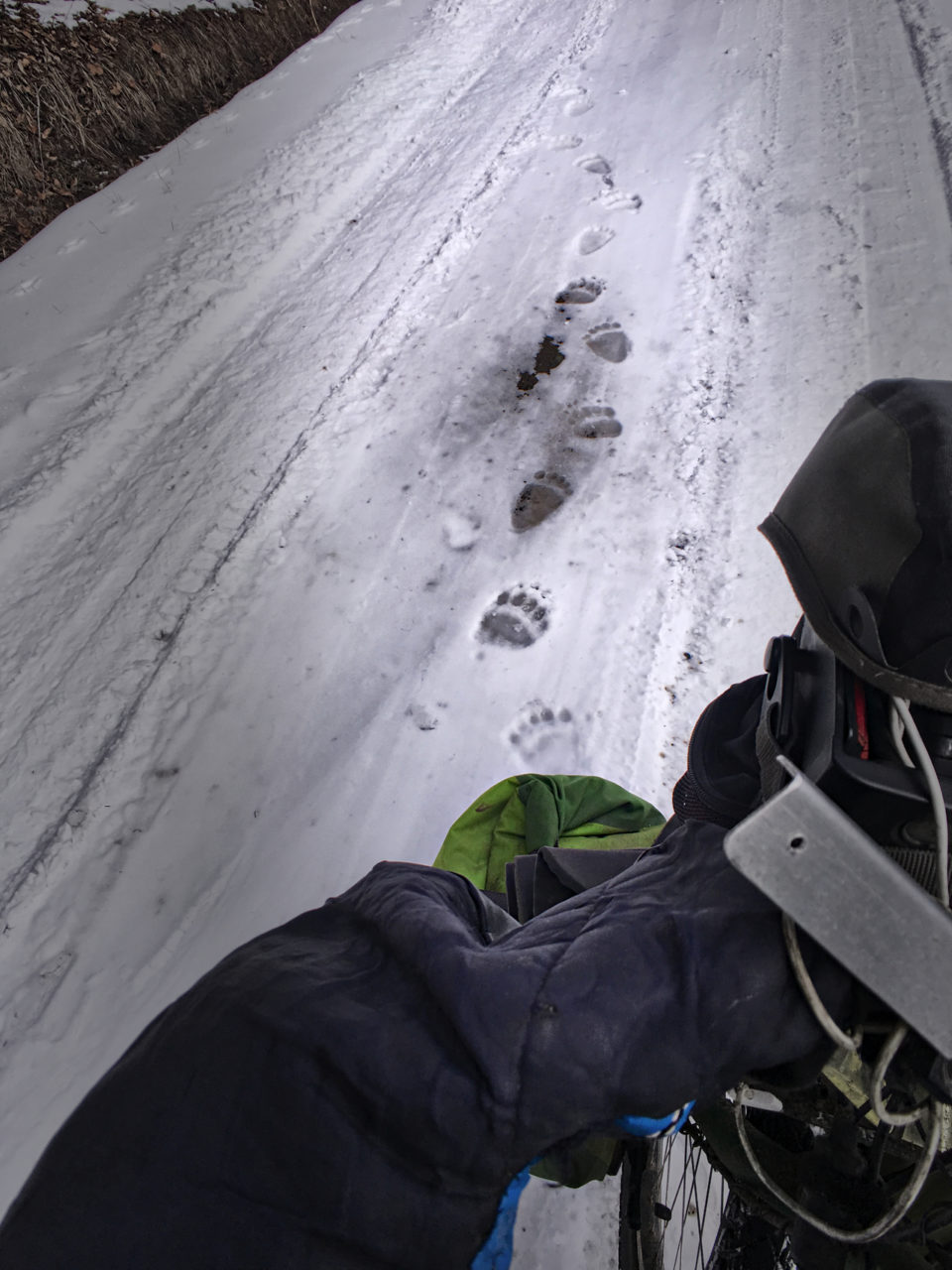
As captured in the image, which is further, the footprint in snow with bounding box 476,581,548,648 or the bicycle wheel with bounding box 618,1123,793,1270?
the footprint in snow with bounding box 476,581,548,648

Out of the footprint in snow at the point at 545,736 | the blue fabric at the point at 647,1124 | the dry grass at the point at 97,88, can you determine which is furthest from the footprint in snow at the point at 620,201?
the blue fabric at the point at 647,1124

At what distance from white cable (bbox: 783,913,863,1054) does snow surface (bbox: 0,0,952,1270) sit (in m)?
1.14

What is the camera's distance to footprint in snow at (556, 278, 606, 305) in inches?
A: 124

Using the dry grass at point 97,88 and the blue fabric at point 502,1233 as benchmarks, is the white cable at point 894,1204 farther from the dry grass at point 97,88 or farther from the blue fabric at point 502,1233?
the dry grass at point 97,88

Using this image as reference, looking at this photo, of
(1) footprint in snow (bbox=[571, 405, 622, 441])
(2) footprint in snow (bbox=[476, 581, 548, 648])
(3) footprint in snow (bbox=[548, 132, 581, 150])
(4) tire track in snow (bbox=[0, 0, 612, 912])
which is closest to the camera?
(4) tire track in snow (bbox=[0, 0, 612, 912])

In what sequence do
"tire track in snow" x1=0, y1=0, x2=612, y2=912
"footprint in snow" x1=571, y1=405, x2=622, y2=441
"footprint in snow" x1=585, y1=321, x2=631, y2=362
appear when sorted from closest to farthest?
"tire track in snow" x1=0, y1=0, x2=612, y2=912 < "footprint in snow" x1=571, y1=405, x2=622, y2=441 < "footprint in snow" x1=585, y1=321, x2=631, y2=362

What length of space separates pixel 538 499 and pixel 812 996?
205cm

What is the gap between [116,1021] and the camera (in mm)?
1817

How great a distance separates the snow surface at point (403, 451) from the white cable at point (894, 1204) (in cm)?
88

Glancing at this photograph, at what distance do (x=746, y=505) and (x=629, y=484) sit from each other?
1.24 ft

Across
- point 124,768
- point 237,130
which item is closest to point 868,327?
point 124,768

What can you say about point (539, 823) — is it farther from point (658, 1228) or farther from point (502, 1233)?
point (502, 1233)

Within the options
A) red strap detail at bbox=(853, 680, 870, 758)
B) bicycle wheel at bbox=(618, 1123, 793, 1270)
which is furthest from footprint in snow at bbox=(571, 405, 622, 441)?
bicycle wheel at bbox=(618, 1123, 793, 1270)

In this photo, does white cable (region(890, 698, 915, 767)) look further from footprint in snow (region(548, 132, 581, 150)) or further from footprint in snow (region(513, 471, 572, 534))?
footprint in snow (region(548, 132, 581, 150))
